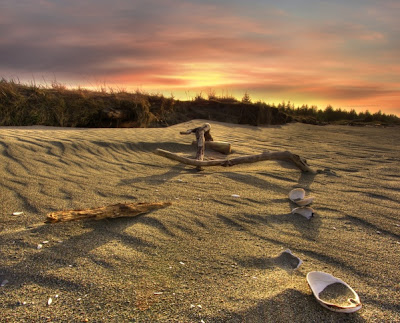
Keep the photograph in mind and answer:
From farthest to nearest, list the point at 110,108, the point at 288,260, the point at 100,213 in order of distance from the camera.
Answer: the point at 110,108, the point at 100,213, the point at 288,260

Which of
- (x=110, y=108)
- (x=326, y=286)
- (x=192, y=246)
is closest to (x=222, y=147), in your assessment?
(x=192, y=246)

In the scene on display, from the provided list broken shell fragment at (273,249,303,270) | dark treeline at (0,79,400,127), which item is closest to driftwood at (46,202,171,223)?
broken shell fragment at (273,249,303,270)

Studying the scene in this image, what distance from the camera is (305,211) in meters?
3.49

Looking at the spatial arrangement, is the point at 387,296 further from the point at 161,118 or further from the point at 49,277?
the point at 161,118

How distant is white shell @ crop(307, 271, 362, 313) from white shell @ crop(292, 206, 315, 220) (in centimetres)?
127

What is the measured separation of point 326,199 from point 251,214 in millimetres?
1226

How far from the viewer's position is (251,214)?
137 inches

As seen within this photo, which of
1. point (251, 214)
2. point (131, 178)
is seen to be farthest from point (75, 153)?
point (251, 214)

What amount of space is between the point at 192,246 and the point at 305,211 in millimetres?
1444

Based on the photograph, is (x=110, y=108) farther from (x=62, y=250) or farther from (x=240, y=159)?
(x=62, y=250)

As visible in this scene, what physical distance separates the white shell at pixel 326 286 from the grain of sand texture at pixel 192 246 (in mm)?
54

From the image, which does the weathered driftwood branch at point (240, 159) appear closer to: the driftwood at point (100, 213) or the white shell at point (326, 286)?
the driftwood at point (100, 213)

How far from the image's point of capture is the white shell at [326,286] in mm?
1914

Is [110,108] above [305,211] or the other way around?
above
